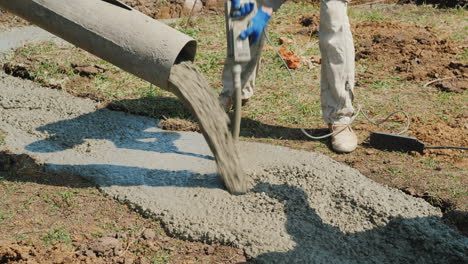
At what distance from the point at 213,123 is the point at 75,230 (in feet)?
3.10

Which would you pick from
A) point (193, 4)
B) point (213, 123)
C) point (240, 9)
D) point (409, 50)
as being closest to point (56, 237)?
point (213, 123)

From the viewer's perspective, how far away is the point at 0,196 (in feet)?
11.3

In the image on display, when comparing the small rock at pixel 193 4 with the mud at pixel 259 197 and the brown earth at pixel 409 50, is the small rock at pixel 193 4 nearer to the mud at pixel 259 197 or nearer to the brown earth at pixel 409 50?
the brown earth at pixel 409 50

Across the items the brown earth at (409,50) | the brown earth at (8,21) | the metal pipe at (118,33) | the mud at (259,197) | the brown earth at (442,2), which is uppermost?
the metal pipe at (118,33)

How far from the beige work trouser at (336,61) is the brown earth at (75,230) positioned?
1.24 metres

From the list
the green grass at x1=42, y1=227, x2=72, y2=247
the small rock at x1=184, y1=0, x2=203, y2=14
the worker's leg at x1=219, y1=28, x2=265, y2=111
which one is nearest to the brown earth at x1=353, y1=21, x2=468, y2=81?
the worker's leg at x1=219, y1=28, x2=265, y2=111

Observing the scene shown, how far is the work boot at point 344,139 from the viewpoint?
13.4 ft

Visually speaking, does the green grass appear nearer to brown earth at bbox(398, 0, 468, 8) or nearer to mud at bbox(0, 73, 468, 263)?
mud at bbox(0, 73, 468, 263)

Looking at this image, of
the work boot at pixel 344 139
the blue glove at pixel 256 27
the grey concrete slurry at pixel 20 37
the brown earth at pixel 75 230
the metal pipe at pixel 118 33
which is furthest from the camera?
the grey concrete slurry at pixel 20 37

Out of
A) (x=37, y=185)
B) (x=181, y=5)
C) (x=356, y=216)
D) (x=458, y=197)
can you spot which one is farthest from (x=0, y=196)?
(x=181, y=5)

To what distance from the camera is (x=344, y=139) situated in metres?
4.12

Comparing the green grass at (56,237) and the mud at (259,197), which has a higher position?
the mud at (259,197)

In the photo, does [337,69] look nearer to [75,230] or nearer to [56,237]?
[75,230]

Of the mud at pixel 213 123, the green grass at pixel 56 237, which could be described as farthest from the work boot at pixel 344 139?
the green grass at pixel 56 237
